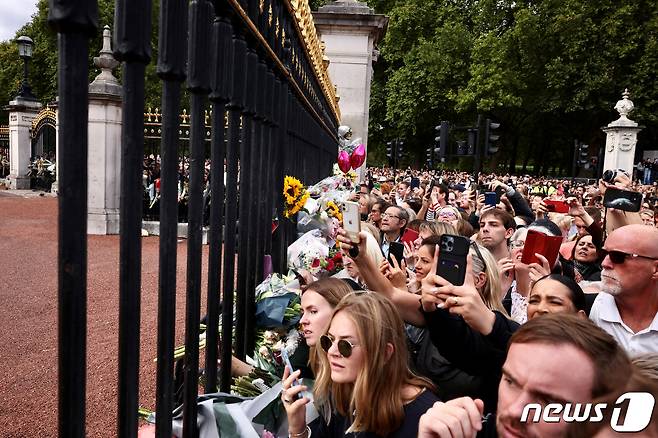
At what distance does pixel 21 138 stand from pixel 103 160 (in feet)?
43.3

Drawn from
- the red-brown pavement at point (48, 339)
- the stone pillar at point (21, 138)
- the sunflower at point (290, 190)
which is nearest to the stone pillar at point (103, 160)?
the red-brown pavement at point (48, 339)

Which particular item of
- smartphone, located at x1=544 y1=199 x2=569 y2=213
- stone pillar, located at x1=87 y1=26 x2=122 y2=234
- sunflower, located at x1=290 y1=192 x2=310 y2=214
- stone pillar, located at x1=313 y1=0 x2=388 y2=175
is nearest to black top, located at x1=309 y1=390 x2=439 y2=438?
sunflower, located at x1=290 y1=192 x2=310 y2=214

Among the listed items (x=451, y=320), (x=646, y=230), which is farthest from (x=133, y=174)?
(x=646, y=230)

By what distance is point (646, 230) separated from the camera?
3.12 meters

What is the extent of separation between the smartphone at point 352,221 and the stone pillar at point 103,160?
32.5 feet

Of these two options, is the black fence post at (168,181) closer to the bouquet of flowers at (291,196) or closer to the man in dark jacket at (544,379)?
the man in dark jacket at (544,379)

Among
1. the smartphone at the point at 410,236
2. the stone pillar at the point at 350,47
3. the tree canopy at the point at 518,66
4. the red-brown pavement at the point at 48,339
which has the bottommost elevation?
the red-brown pavement at the point at 48,339

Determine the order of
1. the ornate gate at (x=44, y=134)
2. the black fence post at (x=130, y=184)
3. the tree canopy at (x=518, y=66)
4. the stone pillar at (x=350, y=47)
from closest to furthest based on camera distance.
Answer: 1. the black fence post at (x=130, y=184)
2. the stone pillar at (x=350, y=47)
3. the ornate gate at (x=44, y=134)
4. the tree canopy at (x=518, y=66)

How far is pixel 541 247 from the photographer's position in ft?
11.3

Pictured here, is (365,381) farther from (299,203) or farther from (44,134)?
(44,134)

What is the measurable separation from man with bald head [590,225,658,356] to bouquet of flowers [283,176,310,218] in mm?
1974

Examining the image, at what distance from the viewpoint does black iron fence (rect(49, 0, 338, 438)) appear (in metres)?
1.08

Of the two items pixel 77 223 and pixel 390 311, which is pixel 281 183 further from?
pixel 77 223

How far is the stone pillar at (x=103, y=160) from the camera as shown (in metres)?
11.5
